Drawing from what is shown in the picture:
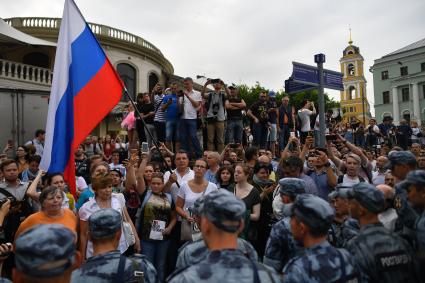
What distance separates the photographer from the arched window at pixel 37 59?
23.8m

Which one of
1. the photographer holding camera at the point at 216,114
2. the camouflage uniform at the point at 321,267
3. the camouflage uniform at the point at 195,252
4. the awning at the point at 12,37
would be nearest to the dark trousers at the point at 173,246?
the camouflage uniform at the point at 195,252

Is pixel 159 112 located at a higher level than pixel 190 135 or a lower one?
higher

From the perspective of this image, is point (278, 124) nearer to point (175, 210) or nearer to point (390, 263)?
point (175, 210)

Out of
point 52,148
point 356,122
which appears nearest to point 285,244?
point 52,148

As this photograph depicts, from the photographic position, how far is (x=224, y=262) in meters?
2.00

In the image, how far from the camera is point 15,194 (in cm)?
525

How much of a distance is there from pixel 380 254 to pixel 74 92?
4331mm

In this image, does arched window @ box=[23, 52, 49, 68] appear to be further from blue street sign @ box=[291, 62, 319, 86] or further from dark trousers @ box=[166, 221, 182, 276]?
dark trousers @ box=[166, 221, 182, 276]

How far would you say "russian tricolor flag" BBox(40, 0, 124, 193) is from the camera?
507cm

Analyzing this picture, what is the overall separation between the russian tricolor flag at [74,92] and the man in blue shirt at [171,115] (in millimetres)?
3546

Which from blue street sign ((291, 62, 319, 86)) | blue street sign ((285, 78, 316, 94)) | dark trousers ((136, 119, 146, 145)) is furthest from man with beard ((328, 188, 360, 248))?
dark trousers ((136, 119, 146, 145))

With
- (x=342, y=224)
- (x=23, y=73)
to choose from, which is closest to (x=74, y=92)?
(x=342, y=224)

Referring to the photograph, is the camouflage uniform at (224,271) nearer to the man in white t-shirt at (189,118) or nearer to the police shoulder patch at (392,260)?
the police shoulder patch at (392,260)

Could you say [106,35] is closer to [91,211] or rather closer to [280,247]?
[91,211]
